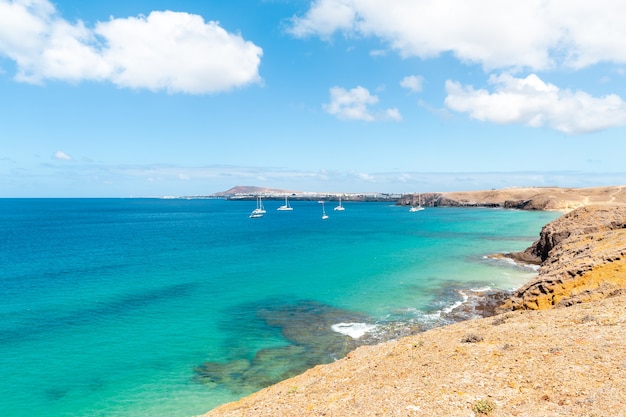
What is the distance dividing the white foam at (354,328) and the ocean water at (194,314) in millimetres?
174

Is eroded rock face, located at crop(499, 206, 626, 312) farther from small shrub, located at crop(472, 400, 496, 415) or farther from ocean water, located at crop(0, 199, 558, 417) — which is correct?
small shrub, located at crop(472, 400, 496, 415)

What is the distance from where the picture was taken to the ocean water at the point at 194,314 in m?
24.2

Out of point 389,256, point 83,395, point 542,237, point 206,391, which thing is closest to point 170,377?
point 206,391

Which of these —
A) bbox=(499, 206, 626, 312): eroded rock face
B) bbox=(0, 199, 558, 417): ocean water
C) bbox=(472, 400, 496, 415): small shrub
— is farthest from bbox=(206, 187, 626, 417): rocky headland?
bbox=(0, 199, 558, 417): ocean water

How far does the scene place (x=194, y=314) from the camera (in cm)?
3775

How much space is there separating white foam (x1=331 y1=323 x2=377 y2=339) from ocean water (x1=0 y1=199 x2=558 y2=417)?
0.17 metres

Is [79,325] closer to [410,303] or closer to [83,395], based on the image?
[83,395]

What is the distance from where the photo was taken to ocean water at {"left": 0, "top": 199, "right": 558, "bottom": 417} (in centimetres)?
2416

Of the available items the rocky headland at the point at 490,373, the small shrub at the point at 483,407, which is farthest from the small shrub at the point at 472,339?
the small shrub at the point at 483,407

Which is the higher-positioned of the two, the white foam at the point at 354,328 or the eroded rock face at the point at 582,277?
the eroded rock face at the point at 582,277

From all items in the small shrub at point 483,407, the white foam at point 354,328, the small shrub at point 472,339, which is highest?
the small shrub at point 483,407

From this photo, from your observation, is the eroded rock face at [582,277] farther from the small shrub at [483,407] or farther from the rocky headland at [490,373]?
the small shrub at [483,407]

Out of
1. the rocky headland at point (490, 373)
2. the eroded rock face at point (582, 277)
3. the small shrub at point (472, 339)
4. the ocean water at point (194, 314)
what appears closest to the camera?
the rocky headland at point (490, 373)

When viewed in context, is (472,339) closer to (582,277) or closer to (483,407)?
(483,407)
